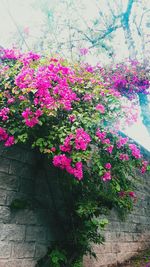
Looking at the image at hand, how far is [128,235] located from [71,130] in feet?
10.8

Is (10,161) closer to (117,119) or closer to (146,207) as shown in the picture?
(117,119)

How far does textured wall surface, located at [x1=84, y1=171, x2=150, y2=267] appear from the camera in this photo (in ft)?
13.7

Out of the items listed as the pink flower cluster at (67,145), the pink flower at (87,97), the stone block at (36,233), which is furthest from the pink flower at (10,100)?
the stone block at (36,233)

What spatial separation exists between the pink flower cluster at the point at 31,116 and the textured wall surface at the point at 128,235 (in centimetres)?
233

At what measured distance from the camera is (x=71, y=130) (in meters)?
2.77

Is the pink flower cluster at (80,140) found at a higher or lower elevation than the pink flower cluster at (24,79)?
lower

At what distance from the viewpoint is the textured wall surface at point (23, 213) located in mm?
2863

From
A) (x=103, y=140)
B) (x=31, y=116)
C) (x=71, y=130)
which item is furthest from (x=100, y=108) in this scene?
(x=31, y=116)

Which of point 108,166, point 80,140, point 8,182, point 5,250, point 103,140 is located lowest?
point 5,250

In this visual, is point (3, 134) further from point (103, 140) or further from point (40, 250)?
point (40, 250)

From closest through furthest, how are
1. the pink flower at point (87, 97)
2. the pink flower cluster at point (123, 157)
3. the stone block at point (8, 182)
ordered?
the stone block at point (8, 182) → the pink flower at point (87, 97) → the pink flower cluster at point (123, 157)

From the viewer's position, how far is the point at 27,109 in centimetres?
274

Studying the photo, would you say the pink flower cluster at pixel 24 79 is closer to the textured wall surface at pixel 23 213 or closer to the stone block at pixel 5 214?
the textured wall surface at pixel 23 213

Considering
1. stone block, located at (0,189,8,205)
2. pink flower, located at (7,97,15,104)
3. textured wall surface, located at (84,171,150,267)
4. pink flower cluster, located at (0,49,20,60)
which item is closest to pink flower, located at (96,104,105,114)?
pink flower, located at (7,97,15,104)
